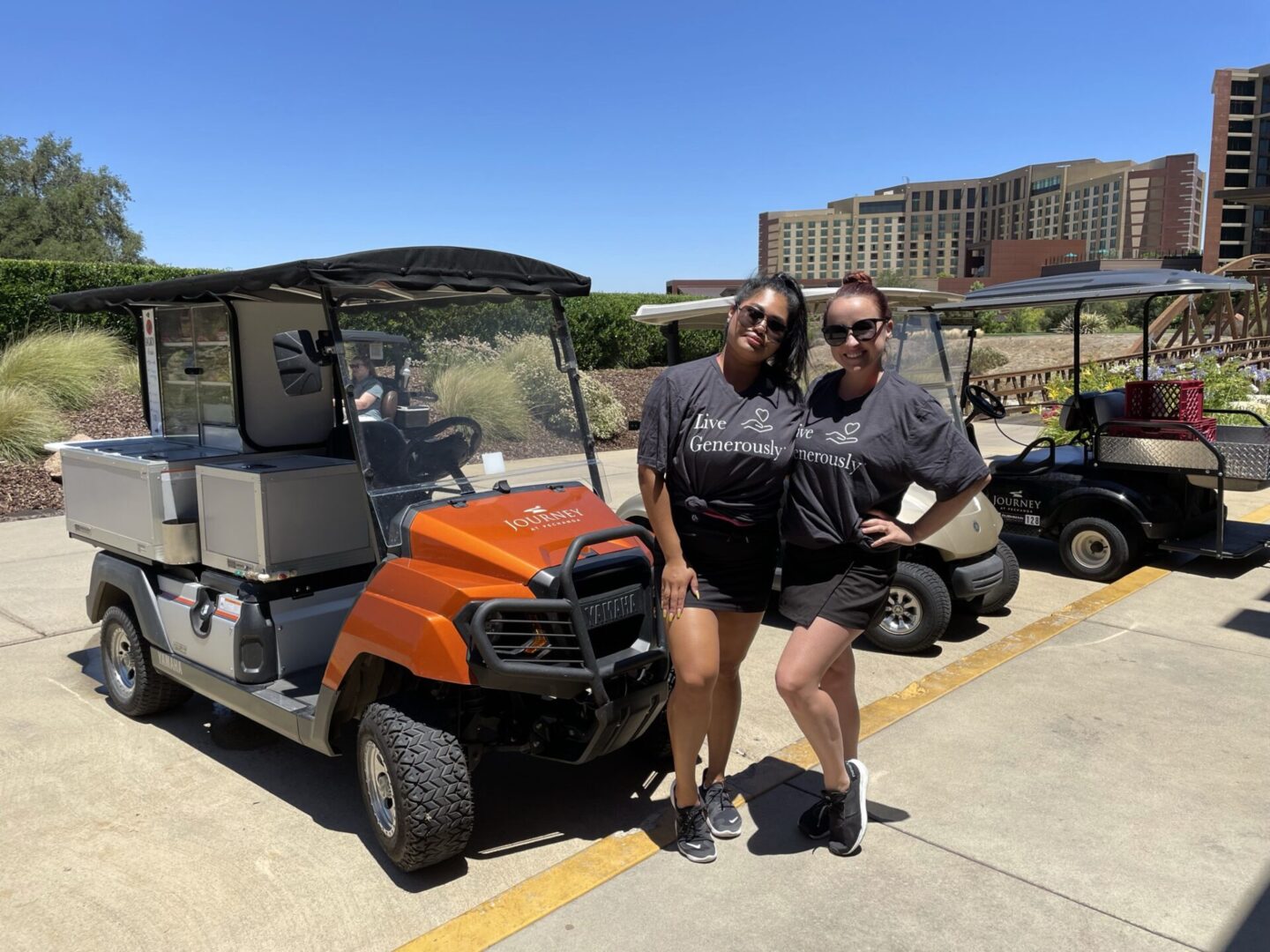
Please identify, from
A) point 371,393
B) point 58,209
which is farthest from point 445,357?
point 58,209

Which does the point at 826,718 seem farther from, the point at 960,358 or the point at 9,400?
the point at 9,400

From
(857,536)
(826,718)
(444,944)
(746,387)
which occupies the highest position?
(746,387)

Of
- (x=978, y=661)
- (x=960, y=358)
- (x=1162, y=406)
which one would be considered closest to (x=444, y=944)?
(x=978, y=661)

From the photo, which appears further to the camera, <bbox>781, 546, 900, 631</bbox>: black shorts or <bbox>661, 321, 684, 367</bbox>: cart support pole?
<bbox>661, 321, 684, 367</bbox>: cart support pole

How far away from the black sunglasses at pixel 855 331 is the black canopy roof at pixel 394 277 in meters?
1.32

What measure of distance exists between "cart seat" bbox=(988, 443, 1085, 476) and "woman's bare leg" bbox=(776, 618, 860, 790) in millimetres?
4504

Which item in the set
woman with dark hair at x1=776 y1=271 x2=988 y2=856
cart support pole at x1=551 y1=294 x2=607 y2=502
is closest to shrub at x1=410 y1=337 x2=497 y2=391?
cart support pole at x1=551 y1=294 x2=607 y2=502

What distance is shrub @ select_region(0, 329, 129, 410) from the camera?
1170cm

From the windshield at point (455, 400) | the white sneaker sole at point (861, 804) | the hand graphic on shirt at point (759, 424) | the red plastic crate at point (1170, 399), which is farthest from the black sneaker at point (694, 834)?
the red plastic crate at point (1170, 399)

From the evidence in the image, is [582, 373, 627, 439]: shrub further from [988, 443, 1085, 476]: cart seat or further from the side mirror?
the side mirror

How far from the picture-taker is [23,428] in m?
10.3

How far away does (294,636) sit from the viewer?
12.1ft

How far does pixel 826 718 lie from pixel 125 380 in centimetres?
1275

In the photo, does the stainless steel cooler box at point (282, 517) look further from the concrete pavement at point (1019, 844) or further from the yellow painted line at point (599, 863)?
the concrete pavement at point (1019, 844)
